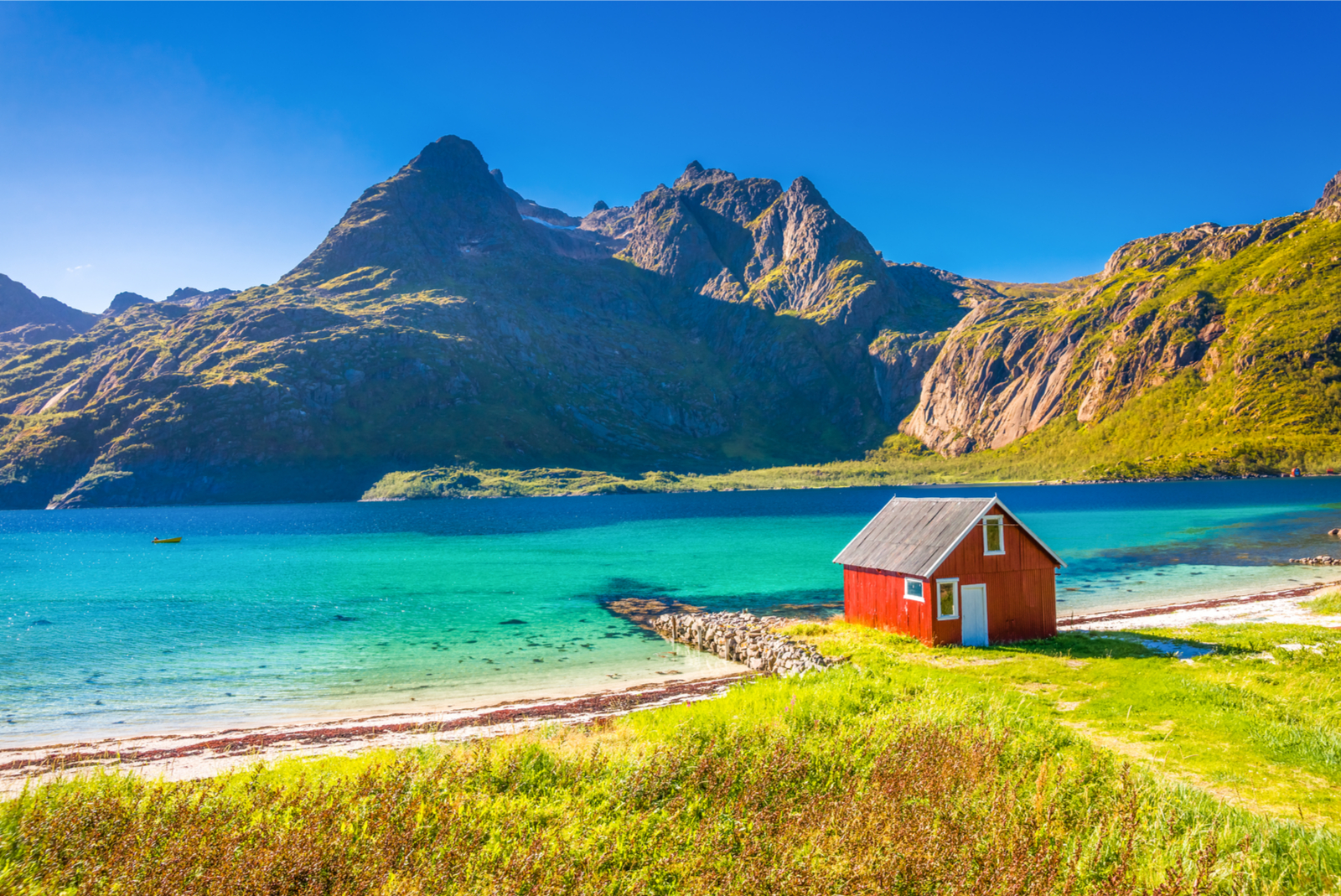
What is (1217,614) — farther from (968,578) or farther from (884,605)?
(884,605)

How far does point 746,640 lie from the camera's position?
116ft

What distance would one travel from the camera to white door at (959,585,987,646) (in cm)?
2952

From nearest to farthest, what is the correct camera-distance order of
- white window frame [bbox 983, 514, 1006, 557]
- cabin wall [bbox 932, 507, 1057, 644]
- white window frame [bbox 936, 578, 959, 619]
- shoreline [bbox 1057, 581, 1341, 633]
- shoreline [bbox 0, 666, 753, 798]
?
shoreline [bbox 0, 666, 753, 798], white window frame [bbox 936, 578, 959, 619], cabin wall [bbox 932, 507, 1057, 644], white window frame [bbox 983, 514, 1006, 557], shoreline [bbox 1057, 581, 1341, 633]

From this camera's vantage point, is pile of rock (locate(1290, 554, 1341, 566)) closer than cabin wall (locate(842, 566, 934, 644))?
No

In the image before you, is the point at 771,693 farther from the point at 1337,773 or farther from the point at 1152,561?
the point at 1152,561

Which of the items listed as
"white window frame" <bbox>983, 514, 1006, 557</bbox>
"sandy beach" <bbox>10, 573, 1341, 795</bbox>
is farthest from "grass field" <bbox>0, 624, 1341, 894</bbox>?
"white window frame" <bbox>983, 514, 1006, 557</bbox>

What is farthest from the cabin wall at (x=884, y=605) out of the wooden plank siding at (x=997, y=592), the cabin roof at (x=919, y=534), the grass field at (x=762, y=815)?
the grass field at (x=762, y=815)

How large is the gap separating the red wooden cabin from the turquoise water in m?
10.4

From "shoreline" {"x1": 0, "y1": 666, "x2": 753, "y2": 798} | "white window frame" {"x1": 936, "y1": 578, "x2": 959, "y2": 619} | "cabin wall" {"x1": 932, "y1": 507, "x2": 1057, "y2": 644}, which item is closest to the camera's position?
"shoreline" {"x1": 0, "y1": 666, "x2": 753, "y2": 798}

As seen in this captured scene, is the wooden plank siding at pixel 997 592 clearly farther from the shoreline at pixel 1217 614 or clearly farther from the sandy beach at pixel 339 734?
the sandy beach at pixel 339 734

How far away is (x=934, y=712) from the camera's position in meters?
14.5

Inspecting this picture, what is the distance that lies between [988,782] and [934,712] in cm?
449

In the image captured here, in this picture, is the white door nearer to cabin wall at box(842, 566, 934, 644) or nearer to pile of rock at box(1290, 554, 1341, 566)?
cabin wall at box(842, 566, 934, 644)

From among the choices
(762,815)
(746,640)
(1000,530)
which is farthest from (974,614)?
(762,815)
